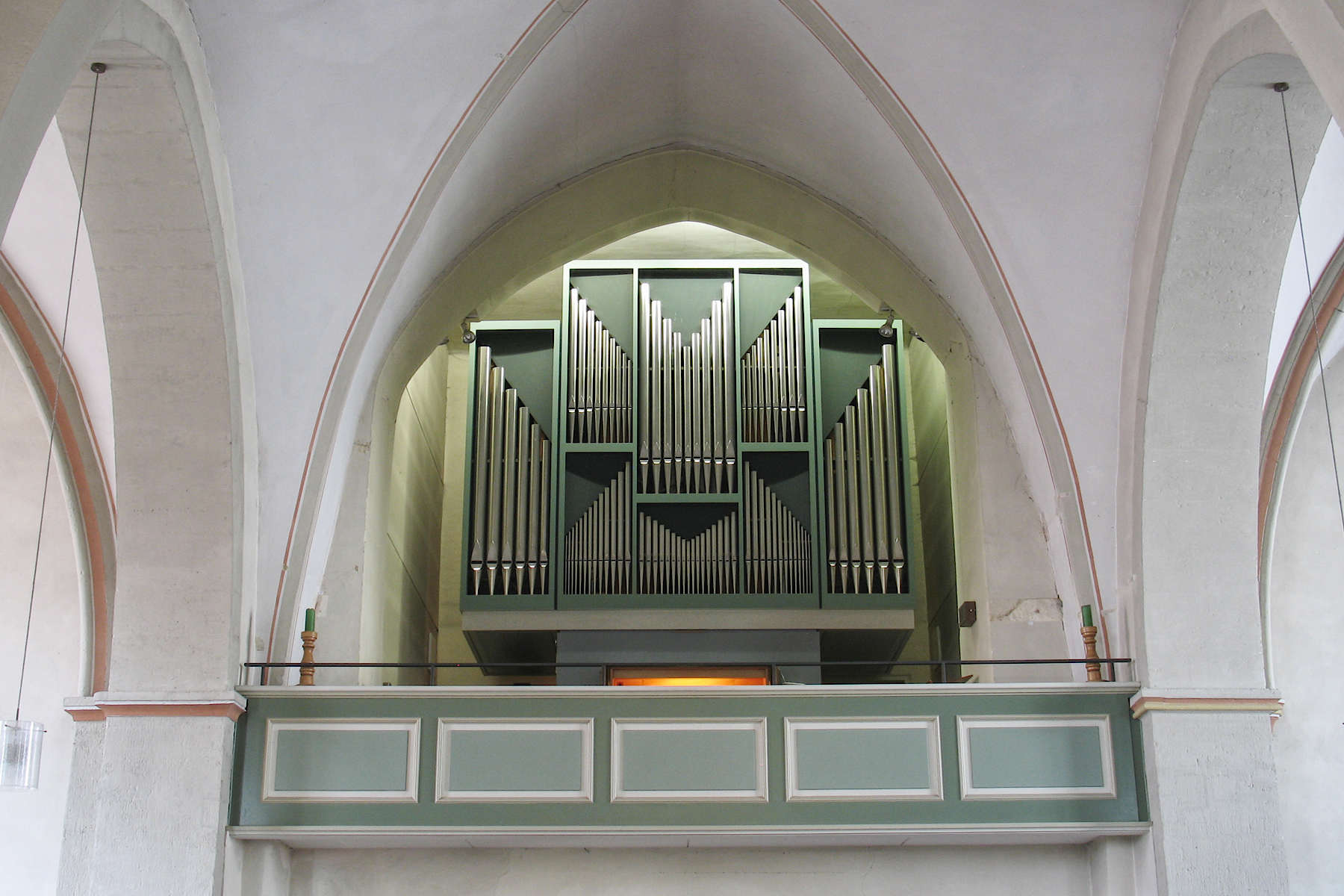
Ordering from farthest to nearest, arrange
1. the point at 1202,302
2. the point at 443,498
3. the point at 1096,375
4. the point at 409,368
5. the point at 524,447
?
1. the point at 443,498
2. the point at 524,447
3. the point at 409,368
4. the point at 1096,375
5. the point at 1202,302

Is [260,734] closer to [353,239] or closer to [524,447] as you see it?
[353,239]

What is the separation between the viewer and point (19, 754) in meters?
6.44

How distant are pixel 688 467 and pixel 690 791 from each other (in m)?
3.12

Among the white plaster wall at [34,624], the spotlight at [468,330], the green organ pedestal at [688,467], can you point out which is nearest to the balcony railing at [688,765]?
the green organ pedestal at [688,467]

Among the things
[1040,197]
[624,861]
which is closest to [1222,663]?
[1040,197]

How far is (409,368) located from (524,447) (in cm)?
113

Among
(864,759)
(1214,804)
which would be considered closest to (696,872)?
(864,759)

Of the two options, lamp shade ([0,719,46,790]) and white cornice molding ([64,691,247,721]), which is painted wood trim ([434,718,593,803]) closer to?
white cornice molding ([64,691,247,721])

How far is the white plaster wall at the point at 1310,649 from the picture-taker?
9984mm

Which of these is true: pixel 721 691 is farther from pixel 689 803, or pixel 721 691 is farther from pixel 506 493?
pixel 506 493

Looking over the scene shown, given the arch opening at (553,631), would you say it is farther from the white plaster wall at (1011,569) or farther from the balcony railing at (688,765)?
the balcony railing at (688,765)

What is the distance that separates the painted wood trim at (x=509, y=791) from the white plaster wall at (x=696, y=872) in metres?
0.53

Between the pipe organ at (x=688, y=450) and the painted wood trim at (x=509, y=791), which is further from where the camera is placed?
the pipe organ at (x=688, y=450)

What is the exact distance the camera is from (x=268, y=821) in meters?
7.75
